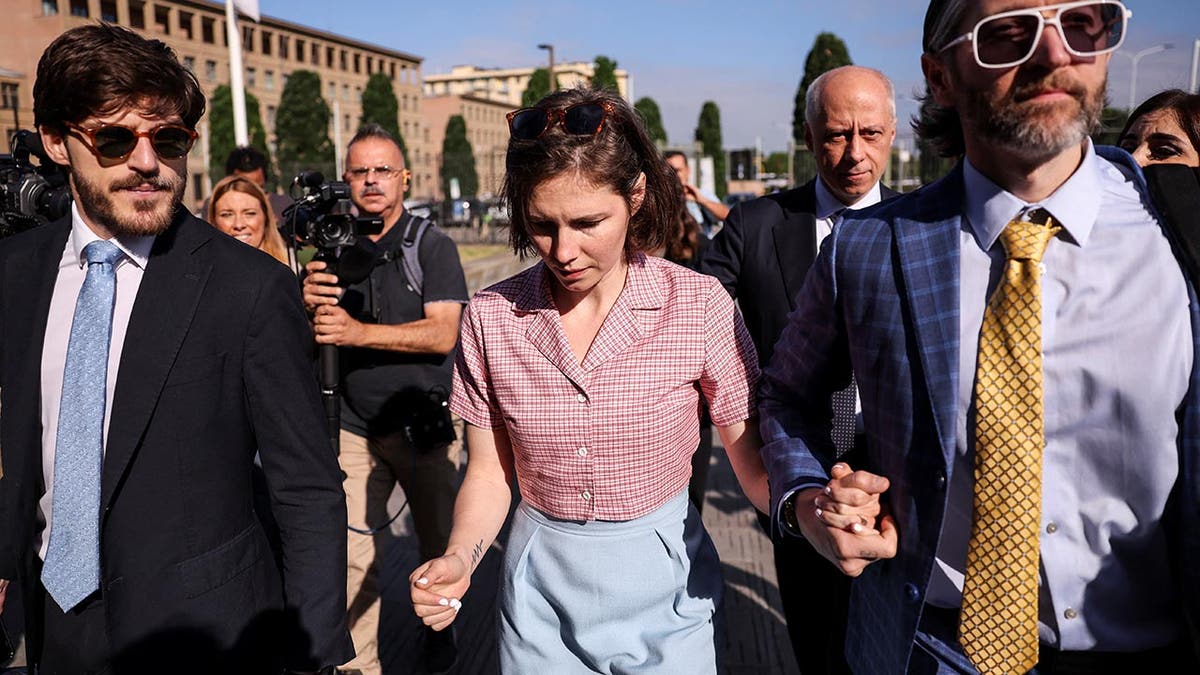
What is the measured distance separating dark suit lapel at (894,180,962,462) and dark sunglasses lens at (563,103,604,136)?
706mm

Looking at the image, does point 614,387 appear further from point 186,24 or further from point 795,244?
point 186,24

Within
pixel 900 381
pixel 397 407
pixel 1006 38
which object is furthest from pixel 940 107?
pixel 397 407

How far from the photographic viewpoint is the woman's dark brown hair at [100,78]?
184 centimetres

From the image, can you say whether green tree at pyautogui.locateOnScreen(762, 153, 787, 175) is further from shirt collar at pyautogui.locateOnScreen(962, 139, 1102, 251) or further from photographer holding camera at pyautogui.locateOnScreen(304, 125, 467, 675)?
shirt collar at pyautogui.locateOnScreen(962, 139, 1102, 251)

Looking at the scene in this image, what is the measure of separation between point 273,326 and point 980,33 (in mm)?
1494

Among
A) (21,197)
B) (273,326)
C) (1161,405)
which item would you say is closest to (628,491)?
(273,326)

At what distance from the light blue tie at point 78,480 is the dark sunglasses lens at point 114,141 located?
1.35ft

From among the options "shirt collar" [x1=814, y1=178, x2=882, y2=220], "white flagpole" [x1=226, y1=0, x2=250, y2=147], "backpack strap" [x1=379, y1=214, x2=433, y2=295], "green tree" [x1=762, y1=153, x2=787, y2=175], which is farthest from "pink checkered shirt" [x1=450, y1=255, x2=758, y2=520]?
"green tree" [x1=762, y1=153, x2=787, y2=175]

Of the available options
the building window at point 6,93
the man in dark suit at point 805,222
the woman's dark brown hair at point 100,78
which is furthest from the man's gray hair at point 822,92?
the building window at point 6,93

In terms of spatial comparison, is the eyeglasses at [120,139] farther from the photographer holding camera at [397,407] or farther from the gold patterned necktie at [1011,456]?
the gold patterned necktie at [1011,456]

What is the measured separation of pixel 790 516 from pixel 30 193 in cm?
343

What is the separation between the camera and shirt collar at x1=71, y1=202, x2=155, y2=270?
1.91m

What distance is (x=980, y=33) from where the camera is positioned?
1.35 m

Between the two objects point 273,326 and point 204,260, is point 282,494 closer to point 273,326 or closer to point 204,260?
point 273,326
